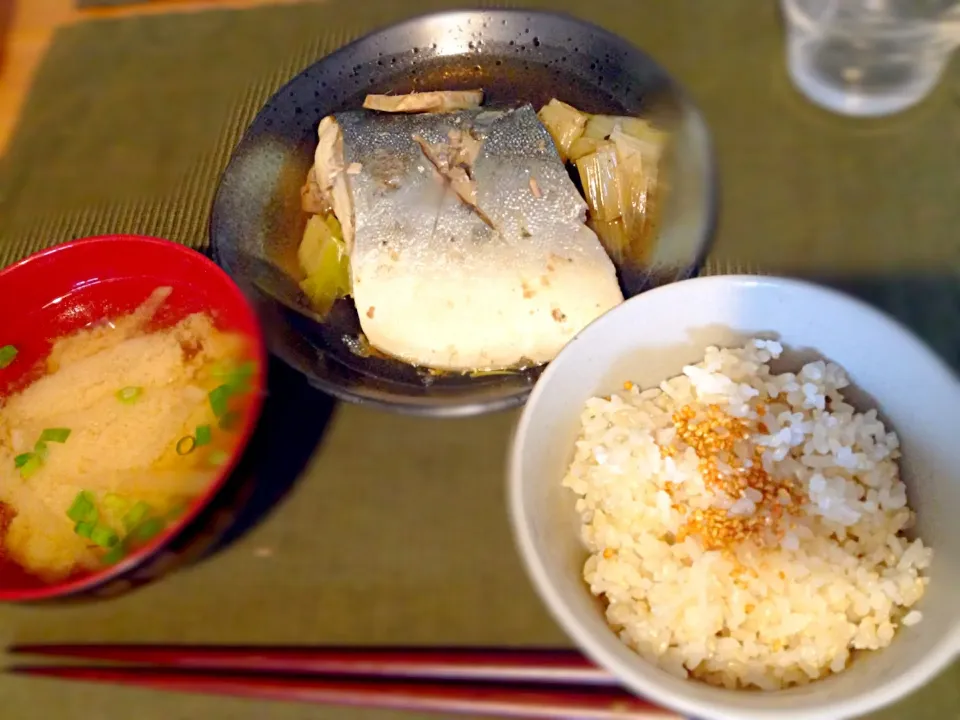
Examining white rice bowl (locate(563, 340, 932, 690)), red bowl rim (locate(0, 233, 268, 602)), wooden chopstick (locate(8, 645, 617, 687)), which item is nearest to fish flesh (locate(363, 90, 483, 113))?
red bowl rim (locate(0, 233, 268, 602))

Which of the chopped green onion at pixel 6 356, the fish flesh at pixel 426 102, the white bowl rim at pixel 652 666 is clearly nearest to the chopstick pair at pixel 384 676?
the white bowl rim at pixel 652 666

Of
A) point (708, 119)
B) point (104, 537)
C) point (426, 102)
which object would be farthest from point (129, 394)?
point (708, 119)

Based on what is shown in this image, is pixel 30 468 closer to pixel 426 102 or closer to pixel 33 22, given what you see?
pixel 426 102

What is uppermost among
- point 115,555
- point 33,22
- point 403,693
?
point 33,22

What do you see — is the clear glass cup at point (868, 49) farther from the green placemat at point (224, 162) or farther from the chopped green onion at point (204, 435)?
the chopped green onion at point (204, 435)

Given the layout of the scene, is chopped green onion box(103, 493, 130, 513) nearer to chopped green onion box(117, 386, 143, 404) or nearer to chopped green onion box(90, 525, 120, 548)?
chopped green onion box(90, 525, 120, 548)

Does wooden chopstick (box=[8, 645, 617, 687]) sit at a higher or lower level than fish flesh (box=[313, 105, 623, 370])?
lower
